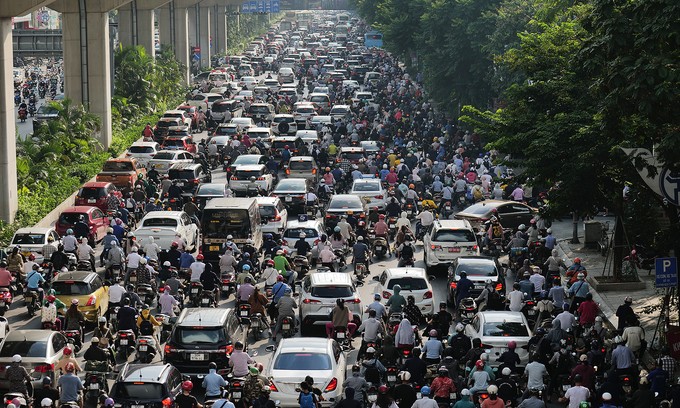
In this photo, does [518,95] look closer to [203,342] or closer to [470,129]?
[203,342]

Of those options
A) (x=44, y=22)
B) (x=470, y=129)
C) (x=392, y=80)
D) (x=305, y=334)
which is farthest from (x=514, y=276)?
(x=44, y=22)

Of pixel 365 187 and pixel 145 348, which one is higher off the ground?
pixel 365 187

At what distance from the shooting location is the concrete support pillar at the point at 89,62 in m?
62.8

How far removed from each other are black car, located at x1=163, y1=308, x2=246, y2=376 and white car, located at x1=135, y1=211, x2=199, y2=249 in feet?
36.6

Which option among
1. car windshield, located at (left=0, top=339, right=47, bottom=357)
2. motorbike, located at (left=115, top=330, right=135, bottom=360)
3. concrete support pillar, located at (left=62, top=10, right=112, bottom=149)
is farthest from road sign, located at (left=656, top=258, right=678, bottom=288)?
concrete support pillar, located at (left=62, top=10, right=112, bottom=149)

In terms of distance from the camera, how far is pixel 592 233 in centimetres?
4041

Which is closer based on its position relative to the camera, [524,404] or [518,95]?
[524,404]

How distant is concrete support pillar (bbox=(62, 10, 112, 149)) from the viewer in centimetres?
6284

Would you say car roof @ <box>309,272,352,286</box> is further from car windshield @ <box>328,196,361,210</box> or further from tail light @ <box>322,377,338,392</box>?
car windshield @ <box>328,196,361,210</box>

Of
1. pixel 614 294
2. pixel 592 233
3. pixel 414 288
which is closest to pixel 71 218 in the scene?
pixel 414 288

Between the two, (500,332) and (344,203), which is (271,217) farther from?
(500,332)

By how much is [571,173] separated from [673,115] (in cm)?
856

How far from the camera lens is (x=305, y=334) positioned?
30.3m

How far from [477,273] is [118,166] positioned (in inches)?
763
